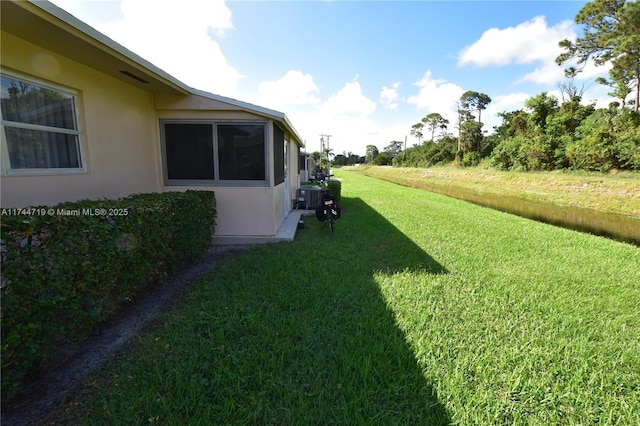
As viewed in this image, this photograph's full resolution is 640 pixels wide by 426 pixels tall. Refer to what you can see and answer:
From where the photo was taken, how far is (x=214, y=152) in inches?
197

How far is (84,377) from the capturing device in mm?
2070

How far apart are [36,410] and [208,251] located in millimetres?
3239

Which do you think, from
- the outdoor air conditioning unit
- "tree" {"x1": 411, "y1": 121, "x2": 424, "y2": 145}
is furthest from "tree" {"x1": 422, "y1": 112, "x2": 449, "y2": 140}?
the outdoor air conditioning unit

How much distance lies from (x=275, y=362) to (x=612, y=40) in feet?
97.4

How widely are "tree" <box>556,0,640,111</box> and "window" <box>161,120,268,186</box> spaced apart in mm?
26639

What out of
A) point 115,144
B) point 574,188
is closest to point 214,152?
point 115,144

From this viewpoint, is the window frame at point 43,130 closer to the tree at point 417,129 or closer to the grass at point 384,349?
the grass at point 384,349

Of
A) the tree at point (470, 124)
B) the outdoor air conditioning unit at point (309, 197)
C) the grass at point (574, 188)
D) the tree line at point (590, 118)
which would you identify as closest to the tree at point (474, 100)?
the tree at point (470, 124)

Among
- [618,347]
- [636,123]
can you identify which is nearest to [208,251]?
[618,347]

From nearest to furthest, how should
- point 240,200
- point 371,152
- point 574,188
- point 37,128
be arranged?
point 37,128 → point 240,200 → point 574,188 → point 371,152

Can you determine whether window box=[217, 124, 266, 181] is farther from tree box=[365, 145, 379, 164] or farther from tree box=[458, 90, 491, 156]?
tree box=[365, 145, 379, 164]

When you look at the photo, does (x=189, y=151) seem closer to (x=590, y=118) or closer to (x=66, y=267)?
(x=66, y=267)

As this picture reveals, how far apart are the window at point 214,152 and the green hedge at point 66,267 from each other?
1.89m

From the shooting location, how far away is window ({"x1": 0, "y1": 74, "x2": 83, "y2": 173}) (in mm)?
2678
